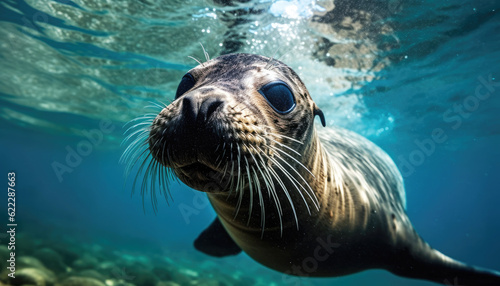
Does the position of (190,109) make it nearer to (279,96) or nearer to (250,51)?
(279,96)

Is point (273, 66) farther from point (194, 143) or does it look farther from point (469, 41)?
point (469, 41)

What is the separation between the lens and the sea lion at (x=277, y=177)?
1.48 metres

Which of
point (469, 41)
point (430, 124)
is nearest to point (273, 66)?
point (469, 41)

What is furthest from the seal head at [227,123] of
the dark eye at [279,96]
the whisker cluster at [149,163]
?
the whisker cluster at [149,163]

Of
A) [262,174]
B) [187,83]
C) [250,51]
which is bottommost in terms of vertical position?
[262,174]

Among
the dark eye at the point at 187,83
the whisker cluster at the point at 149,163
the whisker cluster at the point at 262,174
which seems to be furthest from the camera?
the dark eye at the point at 187,83

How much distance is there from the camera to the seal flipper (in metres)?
4.53

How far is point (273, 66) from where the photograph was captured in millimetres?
2135

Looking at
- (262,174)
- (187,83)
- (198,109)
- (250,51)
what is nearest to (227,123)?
(198,109)

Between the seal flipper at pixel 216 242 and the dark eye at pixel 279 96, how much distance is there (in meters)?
3.02

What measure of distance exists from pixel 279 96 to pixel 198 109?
70 centimetres

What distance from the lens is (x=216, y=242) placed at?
180 inches

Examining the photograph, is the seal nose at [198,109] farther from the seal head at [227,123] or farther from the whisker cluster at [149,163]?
the whisker cluster at [149,163]

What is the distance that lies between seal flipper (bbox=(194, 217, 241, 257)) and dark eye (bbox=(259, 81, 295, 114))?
302 centimetres
